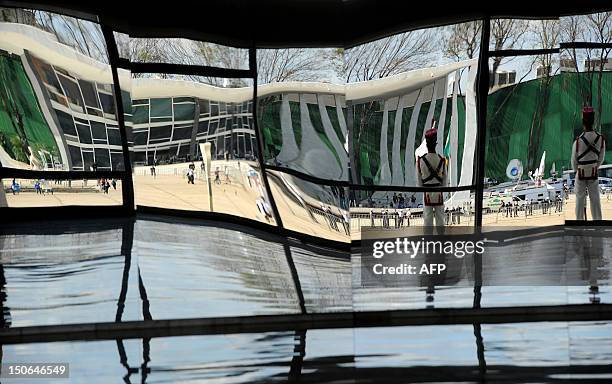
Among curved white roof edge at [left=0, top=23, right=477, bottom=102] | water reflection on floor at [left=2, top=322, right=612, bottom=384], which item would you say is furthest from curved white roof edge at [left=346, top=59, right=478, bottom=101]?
water reflection on floor at [left=2, top=322, right=612, bottom=384]

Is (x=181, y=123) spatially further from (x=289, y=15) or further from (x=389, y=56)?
(x=389, y=56)

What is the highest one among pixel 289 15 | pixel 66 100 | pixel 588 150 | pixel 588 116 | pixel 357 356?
pixel 289 15

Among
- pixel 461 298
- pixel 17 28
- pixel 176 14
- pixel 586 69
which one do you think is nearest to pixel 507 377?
pixel 461 298

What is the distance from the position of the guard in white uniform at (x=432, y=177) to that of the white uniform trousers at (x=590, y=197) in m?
0.58

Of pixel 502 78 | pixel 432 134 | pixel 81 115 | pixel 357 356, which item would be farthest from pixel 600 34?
pixel 81 115

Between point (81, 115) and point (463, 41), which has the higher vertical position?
point (463, 41)

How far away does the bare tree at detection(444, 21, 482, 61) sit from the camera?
3.40 meters

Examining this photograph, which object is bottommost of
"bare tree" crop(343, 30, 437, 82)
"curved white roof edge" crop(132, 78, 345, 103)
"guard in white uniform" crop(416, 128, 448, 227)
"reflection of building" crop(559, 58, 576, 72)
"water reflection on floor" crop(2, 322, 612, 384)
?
"water reflection on floor" crop(2, 322, 612, 384)

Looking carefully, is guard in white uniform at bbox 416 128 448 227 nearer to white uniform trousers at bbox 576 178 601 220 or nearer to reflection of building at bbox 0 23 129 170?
white uniform trousers at bbox 576 178 601 220

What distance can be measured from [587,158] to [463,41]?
2.45 feet

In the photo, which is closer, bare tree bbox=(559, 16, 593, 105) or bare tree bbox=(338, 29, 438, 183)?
bare tree bbox=(559, 16, 593, 105)

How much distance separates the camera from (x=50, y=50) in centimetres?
342

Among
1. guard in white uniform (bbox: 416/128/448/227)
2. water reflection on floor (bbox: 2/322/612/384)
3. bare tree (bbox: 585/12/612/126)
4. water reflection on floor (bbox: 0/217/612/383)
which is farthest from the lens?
Answer: guard in white uniform (bbox: 416/128/448/227)

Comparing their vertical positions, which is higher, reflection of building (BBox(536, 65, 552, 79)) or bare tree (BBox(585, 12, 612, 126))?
bare tree (BBox(585, 12, 612, 126))
